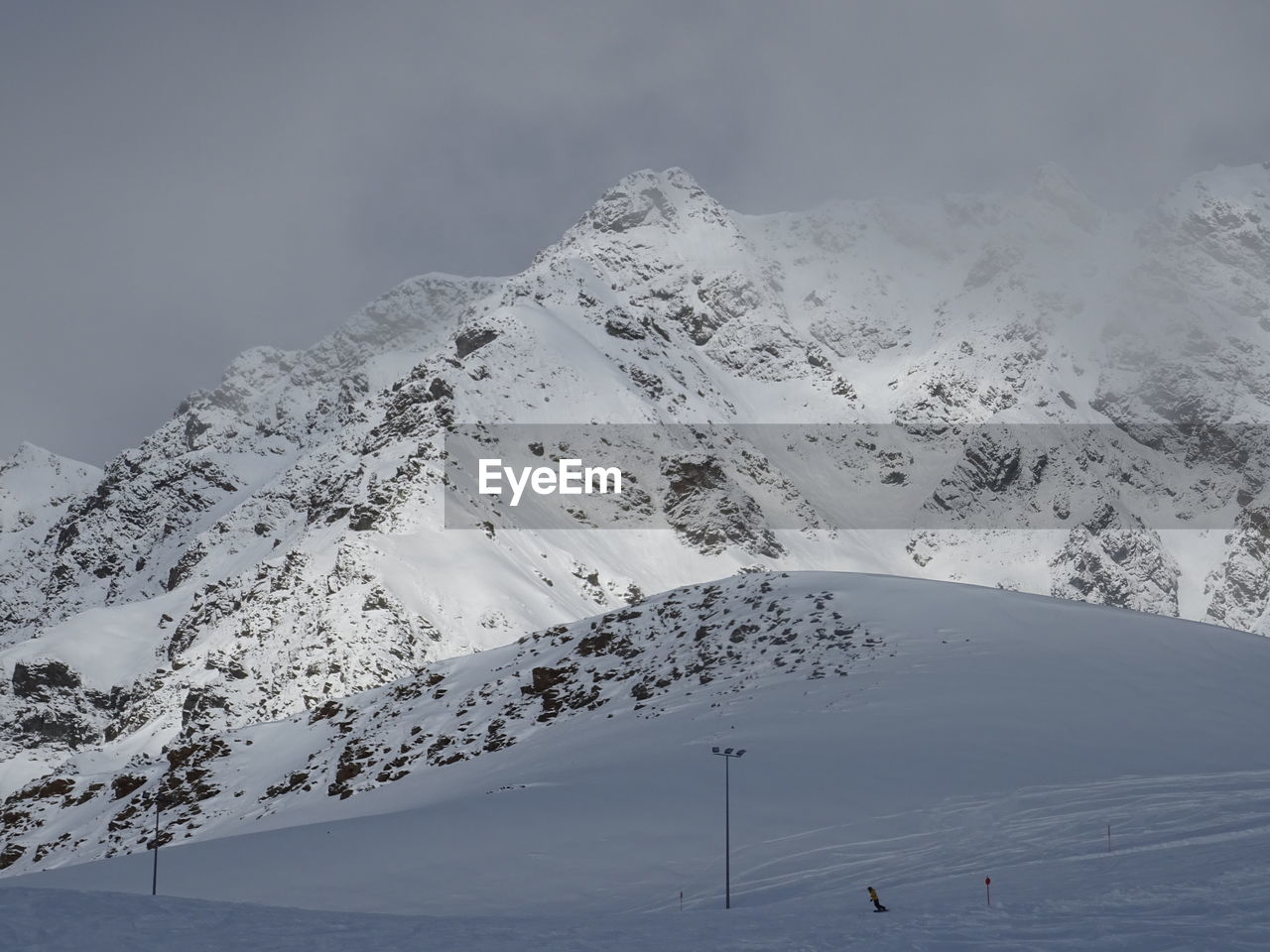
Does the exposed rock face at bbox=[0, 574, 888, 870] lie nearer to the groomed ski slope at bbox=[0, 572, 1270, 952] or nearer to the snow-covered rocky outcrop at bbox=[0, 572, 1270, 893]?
the snow-covered rocky outcrop at bbox=[0, 572, 1270, 893]

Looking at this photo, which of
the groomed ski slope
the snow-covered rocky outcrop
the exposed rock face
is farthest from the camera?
the exposed rock face

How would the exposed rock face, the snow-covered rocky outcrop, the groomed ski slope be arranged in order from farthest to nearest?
1. the exposed rock face
2. the snow-covered rocky outcrop
3. the groomed ski slope

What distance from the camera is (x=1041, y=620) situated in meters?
75.8

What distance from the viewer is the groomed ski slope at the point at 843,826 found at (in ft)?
94.8

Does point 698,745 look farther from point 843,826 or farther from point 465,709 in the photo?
point 465,709

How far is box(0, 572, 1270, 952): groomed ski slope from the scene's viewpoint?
28891mm

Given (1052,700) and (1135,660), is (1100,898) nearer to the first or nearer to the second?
(1052,700)

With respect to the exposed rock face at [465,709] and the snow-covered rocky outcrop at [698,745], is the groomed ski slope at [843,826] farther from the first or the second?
the exposed rock face at [465,709]

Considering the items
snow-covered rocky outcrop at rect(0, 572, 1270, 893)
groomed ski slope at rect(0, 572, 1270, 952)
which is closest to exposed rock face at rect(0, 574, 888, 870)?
snow-covered rocky outcrop at rect(0, 572, 1270, 893)

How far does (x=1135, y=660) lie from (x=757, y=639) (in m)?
23.9

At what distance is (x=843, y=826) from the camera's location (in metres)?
46.7

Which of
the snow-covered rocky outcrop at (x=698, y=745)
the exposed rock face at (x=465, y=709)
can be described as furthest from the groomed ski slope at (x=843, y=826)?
the exposed rock face at (x=465, y=709)

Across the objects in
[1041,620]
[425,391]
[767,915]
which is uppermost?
[425,391]

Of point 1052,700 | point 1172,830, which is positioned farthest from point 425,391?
point 1172,830
